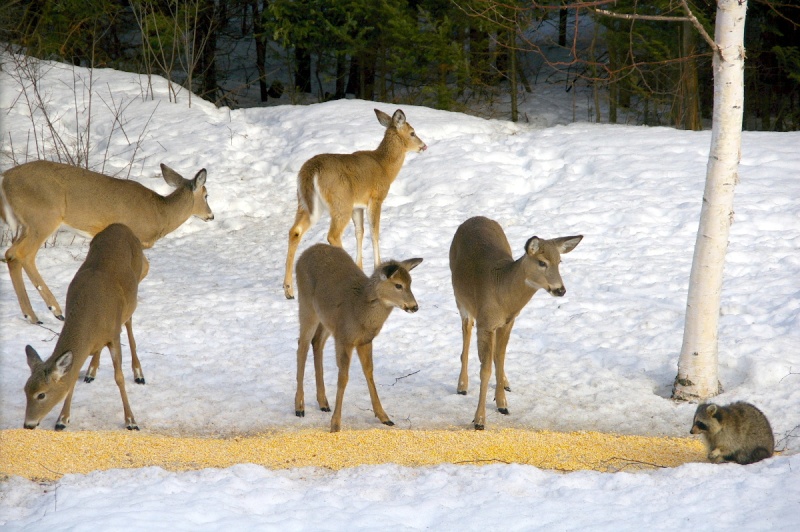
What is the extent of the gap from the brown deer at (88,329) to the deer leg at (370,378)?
1980 mm

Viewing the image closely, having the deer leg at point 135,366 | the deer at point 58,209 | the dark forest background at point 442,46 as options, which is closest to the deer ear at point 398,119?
the deer at point 58,209

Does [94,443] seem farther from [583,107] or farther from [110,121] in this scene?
[583,107]

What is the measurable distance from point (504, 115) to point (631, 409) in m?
15.0

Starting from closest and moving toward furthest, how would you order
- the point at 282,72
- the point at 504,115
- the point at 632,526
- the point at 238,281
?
1. the point at 632,526
2. the point at 238,281
3. the point at 504,115
4. the point at 282,72

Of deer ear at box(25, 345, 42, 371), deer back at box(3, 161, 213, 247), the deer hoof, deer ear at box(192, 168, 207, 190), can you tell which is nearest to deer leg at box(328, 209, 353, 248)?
deer ear at box(192, 168, 207, 190)

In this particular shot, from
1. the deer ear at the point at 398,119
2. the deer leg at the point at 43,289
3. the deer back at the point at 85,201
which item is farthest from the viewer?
the deer ear at the point at 398,119

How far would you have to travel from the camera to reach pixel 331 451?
21.2 ft

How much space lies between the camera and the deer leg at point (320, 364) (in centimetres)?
815

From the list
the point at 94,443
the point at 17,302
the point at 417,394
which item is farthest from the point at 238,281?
the point at 94,443

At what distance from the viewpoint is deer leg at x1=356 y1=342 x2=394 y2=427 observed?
7645mm

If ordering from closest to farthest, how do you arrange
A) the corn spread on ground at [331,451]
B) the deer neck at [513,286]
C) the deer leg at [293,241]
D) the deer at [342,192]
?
1. the corn spread on ground at [331,451]
2. the deer neck at [513,286]
3. the deer leg at [293,241]
4. the deer at [342,192]

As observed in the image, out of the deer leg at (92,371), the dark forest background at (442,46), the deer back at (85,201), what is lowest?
the deer leg at (92,371)

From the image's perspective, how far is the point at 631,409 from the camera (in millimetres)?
8109

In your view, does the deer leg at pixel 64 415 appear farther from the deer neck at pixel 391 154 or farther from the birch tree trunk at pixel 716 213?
the deer neck at pixel 391 154
